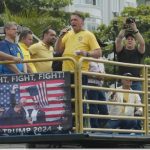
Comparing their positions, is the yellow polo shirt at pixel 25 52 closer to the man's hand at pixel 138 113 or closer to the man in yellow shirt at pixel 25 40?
the man in yellow shirt at pixel 25 40

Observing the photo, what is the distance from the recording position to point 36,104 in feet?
24.6

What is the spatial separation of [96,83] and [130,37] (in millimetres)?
1350

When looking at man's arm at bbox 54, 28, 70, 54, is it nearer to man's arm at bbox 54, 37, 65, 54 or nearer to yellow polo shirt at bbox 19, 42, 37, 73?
man's arm at bbox 54, 37, 65, 54

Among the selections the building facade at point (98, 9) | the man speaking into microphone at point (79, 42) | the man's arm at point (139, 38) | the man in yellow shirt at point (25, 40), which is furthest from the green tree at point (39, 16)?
the man speaking into microphone at point (79, 42)

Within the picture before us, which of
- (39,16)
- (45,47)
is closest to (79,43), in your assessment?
(45,47)

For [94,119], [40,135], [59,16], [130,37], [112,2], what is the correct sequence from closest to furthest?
[40,135] → [94,119] → [130,37] → [59,16] → [112,2]

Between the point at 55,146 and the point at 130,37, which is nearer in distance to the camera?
the point at 55,146

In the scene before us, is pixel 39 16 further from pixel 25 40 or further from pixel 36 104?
pixel 36 104

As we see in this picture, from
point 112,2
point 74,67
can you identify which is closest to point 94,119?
point 74,67

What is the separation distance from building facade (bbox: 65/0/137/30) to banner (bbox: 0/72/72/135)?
31056mm

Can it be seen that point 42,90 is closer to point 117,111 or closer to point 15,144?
point 15,144

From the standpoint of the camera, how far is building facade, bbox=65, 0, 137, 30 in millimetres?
40031

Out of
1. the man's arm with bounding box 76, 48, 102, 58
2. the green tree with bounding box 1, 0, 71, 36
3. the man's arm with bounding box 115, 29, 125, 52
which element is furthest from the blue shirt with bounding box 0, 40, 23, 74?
the green tree with bounding box 1, 0, 71, 36

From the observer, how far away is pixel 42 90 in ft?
24.7
